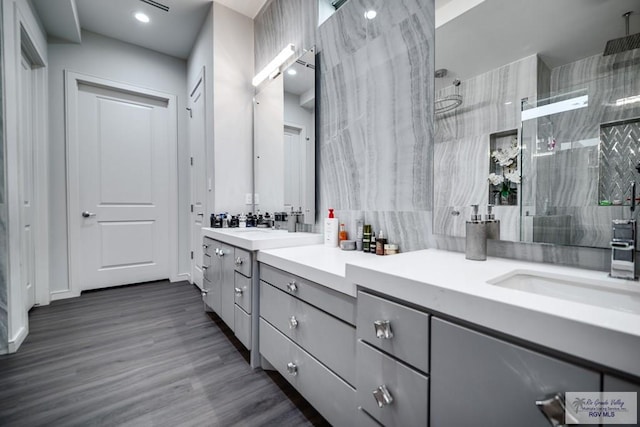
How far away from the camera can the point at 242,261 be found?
164 centimetres

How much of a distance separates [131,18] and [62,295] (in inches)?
115

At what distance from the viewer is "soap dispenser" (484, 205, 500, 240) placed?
3.44 feet

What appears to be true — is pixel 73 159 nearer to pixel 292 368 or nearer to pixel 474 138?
pixel 292 368

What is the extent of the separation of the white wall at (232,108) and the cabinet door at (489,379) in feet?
7.55

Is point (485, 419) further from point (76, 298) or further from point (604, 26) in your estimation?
point (76, 298)

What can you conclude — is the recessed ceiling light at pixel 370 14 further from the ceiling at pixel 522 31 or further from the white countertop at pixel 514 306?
the white countertop at pixel 514 306

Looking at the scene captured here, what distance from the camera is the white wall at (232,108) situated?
2547mm

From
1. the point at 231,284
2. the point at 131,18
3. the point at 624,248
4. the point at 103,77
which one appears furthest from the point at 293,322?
the point at 103,77

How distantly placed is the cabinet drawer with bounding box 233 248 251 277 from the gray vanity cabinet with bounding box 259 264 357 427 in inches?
5.1

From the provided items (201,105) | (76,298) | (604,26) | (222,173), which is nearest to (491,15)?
(604,26)

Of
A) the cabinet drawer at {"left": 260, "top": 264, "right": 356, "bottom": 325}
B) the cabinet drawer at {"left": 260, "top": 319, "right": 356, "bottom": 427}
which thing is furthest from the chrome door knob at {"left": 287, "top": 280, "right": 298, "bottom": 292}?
the cabinet drawer at {"left": 260, "top": 319, "right": 356, "bottom": 427}

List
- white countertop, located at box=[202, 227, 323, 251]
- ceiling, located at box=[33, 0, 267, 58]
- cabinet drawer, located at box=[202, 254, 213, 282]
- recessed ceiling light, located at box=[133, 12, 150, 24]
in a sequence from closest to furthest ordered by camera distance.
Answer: white countertop, located at box=[202, 227, 323, 251]
cabinet drawer, located at box=[202, 254, 213, 282]
ceiling, located at box=[33, 0, 267, 58]
recessed ceiling light, located at box=[133, 12, 150, 24]

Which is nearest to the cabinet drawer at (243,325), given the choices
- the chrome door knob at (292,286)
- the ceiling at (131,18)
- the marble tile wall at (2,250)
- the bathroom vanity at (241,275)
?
the bathroom vanity at (241,275)

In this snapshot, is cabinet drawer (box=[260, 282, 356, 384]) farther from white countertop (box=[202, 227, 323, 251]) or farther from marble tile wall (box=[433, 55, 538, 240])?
marble tile wall (box=[433, 55, 538, 240])
